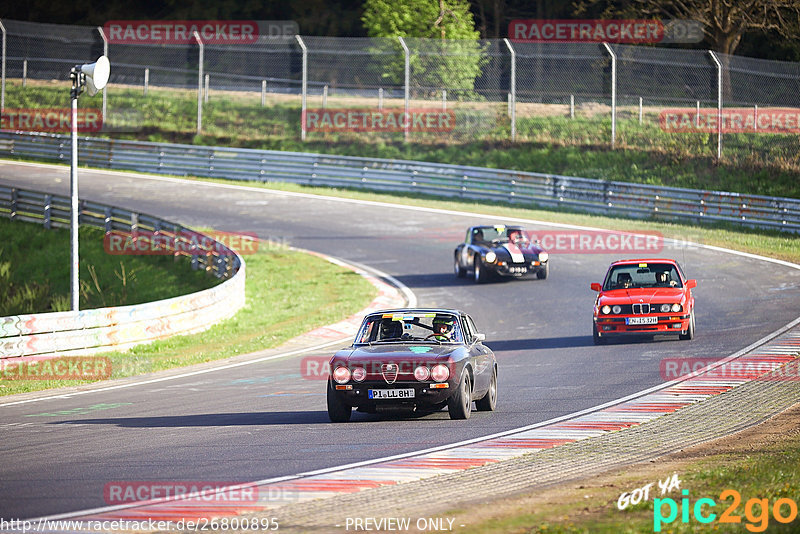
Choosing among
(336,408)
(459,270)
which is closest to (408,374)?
(336,408)

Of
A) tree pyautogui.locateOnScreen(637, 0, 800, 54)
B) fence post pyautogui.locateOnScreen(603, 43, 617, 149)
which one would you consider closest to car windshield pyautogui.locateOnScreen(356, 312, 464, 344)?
fence post pyautogui.locateOnScreen(603, 43, 617, 149)

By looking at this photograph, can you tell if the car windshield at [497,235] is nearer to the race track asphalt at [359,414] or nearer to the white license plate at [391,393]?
the race track asphalt at [359,414]

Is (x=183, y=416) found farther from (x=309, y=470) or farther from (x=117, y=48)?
(x=117, y=48)

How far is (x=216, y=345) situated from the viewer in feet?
64.3

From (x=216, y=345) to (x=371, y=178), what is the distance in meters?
20.4

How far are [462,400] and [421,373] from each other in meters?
0.66

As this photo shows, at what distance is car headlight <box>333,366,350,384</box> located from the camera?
437 inches

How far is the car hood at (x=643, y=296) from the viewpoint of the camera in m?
17.5

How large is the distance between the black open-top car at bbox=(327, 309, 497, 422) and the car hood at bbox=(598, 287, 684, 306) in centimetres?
620

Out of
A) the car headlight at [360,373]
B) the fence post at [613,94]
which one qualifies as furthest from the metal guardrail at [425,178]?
the car headlight at [360,373]

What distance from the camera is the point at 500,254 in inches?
958

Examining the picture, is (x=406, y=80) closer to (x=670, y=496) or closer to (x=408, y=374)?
(x=408, y=374)

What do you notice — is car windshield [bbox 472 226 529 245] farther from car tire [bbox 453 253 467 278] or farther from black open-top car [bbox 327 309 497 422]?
black open-top car [bbox 327 309 497 422]

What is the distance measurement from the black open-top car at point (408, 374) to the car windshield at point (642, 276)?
7.07 metres
